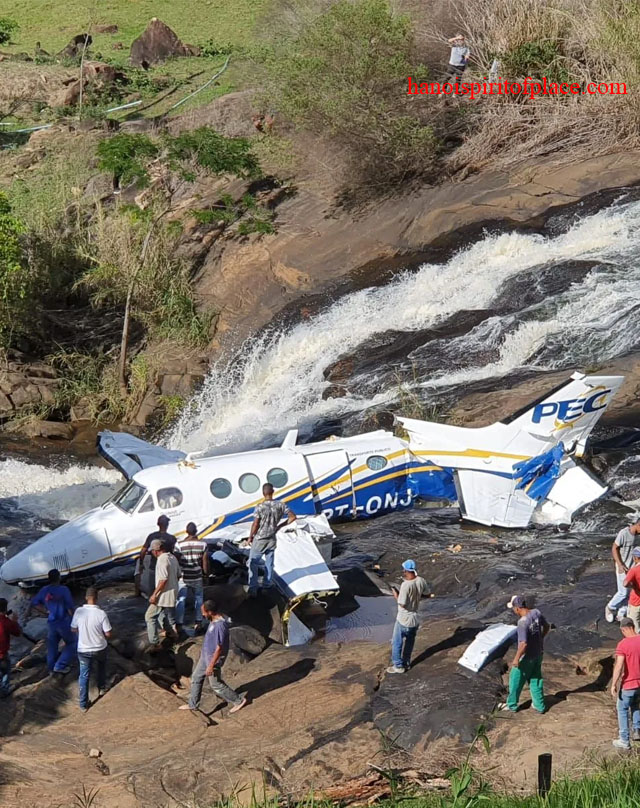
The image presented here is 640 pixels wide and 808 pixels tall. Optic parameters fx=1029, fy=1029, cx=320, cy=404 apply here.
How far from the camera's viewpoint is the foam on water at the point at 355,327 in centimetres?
2625

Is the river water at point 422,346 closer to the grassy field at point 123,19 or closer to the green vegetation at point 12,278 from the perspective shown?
the green vegetation at point 12,278

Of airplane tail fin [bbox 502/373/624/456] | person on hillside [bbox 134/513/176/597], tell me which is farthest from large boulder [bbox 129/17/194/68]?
person on hillside [bbox 134/513/176/597]

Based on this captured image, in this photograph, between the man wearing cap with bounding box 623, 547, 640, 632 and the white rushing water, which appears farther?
the white rushing water

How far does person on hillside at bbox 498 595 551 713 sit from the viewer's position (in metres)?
12.2

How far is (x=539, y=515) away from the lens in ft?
64.4

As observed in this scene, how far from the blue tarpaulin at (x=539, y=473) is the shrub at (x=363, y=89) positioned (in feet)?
57.1

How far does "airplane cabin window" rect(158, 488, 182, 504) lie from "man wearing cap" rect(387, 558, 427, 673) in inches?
221

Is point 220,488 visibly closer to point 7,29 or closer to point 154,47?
point 154,47

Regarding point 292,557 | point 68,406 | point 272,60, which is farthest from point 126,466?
point 272,60

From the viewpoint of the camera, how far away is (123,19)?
60.3m

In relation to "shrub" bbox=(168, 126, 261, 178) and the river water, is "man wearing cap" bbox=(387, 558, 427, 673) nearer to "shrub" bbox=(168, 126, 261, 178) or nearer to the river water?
the river water

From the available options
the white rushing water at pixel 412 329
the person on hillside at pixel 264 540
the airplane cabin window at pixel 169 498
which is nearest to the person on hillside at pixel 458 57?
the white rushing water at pixel 412 329

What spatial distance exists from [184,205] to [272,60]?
628cm

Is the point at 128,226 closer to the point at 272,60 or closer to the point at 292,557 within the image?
the point at 272,60
